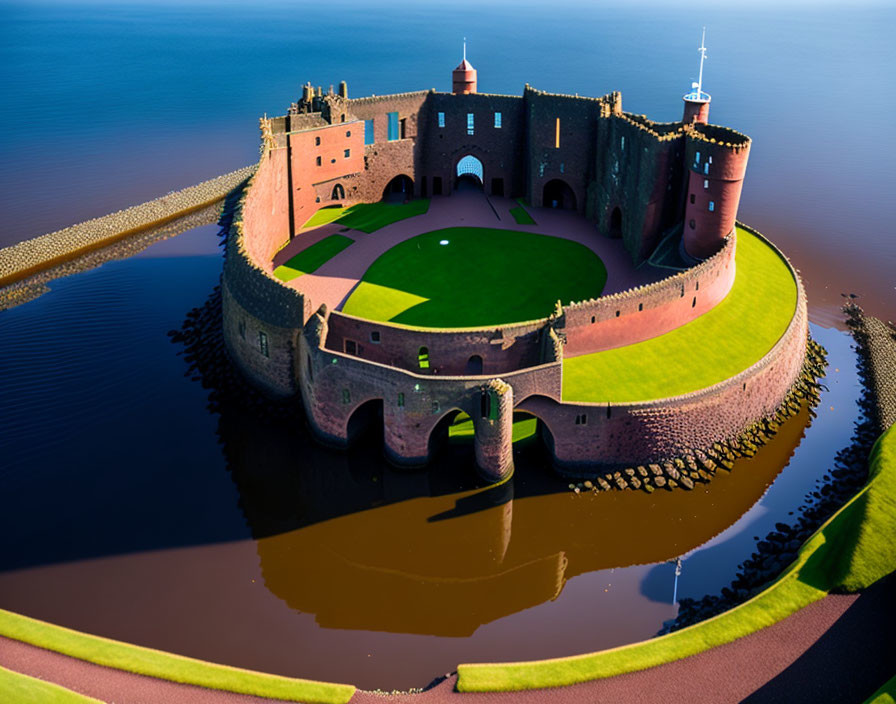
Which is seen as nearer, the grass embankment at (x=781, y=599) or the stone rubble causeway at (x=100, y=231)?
the grass embankment at (x=781, y=599)

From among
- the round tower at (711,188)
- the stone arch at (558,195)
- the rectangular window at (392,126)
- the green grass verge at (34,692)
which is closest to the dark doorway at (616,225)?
the stone arch at (558,195)

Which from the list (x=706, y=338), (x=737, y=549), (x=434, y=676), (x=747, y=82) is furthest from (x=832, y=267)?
(x=747, y=82)

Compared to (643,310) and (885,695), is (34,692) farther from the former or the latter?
(643,310)

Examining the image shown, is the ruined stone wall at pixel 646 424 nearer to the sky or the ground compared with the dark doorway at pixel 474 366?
nearer to the ground

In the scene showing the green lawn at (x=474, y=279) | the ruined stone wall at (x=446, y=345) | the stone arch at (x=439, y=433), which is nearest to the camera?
the stone arch at (x=439, y=433)

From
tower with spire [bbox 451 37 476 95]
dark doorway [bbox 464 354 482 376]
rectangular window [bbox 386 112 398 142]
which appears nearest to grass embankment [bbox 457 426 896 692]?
Answer: dark doorway [bbox 464 354 482 376]

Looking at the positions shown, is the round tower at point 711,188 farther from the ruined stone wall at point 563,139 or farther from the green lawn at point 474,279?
the ruined stone wall at point 563,139
